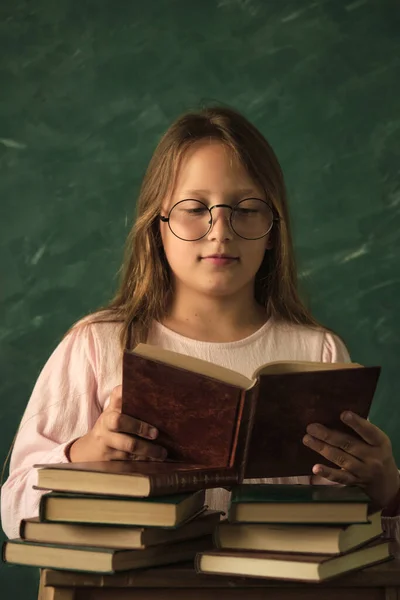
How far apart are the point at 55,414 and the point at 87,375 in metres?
0.10

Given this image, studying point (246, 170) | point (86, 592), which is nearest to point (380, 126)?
point (246, 170)

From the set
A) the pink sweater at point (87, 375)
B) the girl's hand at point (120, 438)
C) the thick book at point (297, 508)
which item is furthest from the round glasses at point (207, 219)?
the thick book at point (297, 508)

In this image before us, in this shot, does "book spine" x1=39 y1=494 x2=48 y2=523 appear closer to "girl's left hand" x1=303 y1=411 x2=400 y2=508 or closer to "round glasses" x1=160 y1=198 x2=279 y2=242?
"girl's left hand" x1=303 y1=411 x2=400 y2=508

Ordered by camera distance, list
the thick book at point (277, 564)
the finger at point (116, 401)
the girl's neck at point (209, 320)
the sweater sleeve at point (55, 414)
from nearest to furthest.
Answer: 1. the thick book at point (277, 564)
2. the finger at point (116, 401)
3. the sweater sleeve at point (55, 414)
4. the girl's neck at point (209, 320)

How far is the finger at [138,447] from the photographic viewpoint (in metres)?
1.40

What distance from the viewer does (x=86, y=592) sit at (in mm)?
1267

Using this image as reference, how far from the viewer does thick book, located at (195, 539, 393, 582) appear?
3.95ft

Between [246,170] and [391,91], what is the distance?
2.54 ft

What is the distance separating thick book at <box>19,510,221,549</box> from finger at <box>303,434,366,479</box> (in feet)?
0.62

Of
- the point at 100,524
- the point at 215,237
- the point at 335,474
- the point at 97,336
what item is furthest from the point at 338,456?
the point at 97,336

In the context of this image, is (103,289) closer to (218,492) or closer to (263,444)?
(218,492)

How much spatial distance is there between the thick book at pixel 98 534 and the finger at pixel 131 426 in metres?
0.15

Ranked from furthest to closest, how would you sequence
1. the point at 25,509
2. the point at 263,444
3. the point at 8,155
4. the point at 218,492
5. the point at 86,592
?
the point at 8,155 → the point at 218,492 → the point at 25,509 → the point at 263,444 → the point at 86,592

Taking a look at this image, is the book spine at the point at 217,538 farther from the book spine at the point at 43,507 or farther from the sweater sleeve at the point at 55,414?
the sweater sleeve at the point at 55,414
